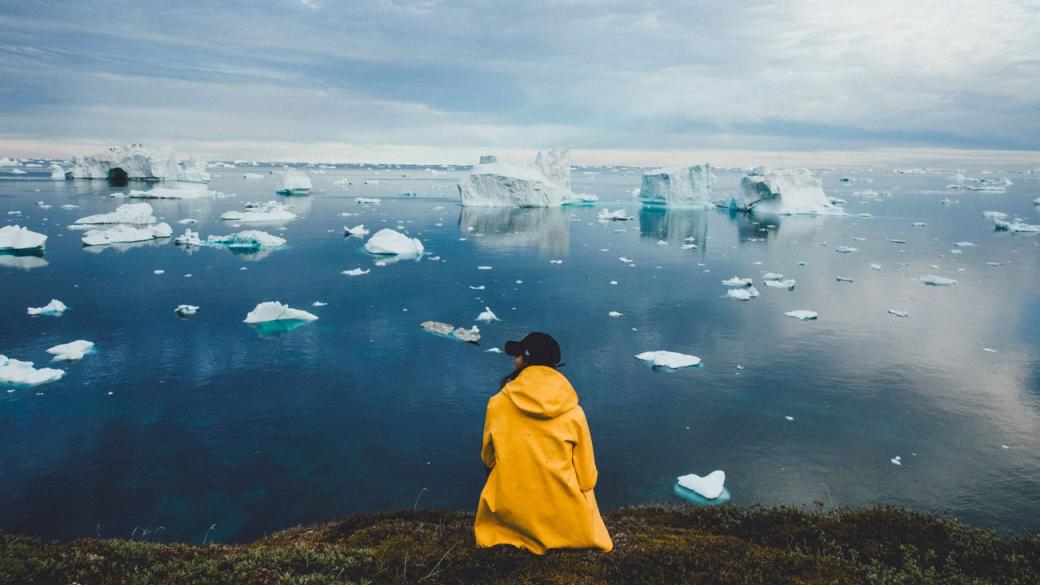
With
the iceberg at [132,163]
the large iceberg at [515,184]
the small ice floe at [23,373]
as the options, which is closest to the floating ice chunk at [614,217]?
the large iceberg at [515,184]

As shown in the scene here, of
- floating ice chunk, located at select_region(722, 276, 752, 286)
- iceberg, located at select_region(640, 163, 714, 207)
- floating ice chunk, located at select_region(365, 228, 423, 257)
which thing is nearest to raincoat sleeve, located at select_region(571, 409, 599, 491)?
floating ice chunk, located at select_region(722, 276, 752, 286)

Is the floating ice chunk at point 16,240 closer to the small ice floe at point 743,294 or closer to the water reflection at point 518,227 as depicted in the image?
the water reflection at point 518,227

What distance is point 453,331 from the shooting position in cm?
1948

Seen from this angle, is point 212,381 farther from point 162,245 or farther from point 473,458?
point 162,245

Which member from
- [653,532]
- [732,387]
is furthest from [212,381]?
[732,387]

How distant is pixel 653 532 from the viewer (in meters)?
6.71

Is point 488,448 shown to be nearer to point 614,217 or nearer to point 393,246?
point 393,246

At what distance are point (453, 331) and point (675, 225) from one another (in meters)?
37.0

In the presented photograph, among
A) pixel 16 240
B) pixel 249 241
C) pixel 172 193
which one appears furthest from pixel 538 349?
pixel 172 193

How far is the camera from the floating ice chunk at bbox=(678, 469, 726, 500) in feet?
34.8

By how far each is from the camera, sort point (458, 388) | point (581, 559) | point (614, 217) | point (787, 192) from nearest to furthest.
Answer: point (581, 559), point (458, 388), point (614, 217), point (787, 192)

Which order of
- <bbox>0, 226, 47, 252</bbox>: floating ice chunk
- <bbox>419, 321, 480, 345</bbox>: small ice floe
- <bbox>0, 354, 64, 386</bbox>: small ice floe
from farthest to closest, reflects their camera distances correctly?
<bbox>0, 226, 47, 252</bbox>: floating ice chunk, <bbox>419, 321, 480, 345</bbox>: small ice floe, <bbox>0, 354, 64, 386</bbox>: small ice floe

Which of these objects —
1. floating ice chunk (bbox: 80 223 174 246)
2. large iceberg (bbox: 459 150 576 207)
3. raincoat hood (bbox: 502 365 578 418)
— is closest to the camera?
raincoat hood (bbox: 502 365 578 418)

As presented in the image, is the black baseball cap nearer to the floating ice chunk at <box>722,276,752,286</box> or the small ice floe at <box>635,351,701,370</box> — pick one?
the small ice floe at <box>635,351,701,370</box>
